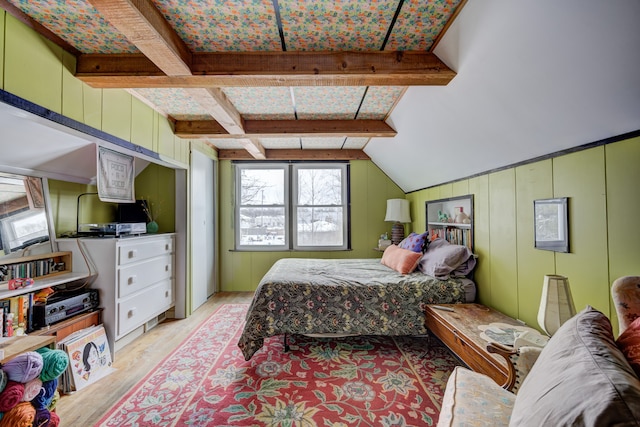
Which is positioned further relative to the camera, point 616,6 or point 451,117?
point 451,117

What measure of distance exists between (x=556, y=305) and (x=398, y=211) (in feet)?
9.62

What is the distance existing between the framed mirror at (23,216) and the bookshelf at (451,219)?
396 cm

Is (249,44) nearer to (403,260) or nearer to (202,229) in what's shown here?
(403,260)

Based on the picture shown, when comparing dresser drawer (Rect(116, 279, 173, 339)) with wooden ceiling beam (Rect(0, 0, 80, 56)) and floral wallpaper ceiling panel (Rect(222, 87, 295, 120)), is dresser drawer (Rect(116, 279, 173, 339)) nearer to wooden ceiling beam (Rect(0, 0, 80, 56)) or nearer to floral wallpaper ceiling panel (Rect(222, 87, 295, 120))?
wooden ceiling beam (Rect(0, 0, 80, 56))

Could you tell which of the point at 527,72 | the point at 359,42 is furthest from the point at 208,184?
the point at 527,72

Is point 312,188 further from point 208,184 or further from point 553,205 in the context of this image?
point 553,205

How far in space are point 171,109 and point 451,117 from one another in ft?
9.19

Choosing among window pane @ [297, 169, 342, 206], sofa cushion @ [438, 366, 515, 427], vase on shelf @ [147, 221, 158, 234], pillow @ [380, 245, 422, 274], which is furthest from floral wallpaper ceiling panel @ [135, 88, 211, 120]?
sofa cushion @ [438, 366, 515, 427]

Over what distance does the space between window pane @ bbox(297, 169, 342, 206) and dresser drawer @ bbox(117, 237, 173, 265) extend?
2124 millimetres

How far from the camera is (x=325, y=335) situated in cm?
254

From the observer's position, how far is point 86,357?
218 centimetres

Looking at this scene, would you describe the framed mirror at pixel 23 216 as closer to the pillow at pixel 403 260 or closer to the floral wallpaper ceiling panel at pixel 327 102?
the floral wallpaper ceiling panel at pixel 327 102

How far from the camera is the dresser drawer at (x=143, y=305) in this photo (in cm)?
257

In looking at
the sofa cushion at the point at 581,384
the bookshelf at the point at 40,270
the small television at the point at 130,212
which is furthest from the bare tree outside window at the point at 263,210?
the sofa cushion at the point at 581,384
